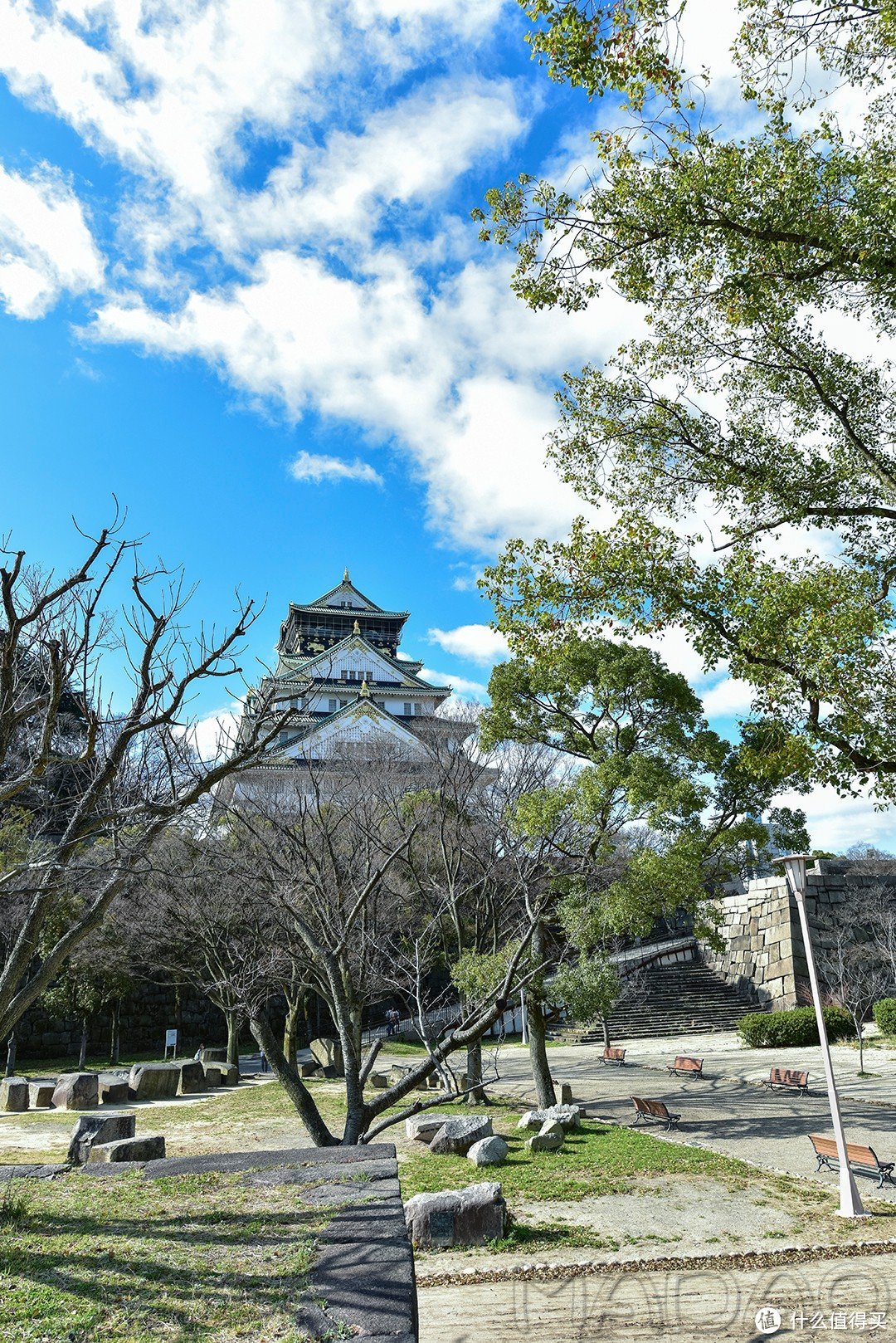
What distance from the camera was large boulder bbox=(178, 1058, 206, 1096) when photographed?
18.6 m

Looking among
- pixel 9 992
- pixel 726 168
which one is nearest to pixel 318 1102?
pixel 9 992

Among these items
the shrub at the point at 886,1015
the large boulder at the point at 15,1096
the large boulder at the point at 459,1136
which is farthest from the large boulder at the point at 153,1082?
the shrub at the point at 886,1015

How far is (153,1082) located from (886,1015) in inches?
707

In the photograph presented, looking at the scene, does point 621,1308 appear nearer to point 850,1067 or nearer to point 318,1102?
point 318,1102

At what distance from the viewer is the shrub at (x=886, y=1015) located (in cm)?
2134

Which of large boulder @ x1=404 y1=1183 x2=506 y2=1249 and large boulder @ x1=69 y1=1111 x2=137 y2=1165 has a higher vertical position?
large boulder @ x1=69 y1=1111 x2=137 y2=1165

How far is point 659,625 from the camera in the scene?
767 cm

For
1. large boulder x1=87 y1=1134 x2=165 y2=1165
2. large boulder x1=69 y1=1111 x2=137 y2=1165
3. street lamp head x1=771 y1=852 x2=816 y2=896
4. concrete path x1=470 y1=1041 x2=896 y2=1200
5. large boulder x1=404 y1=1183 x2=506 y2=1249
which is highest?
street lamp head x1=771 y1=852 x2=816 y2=896

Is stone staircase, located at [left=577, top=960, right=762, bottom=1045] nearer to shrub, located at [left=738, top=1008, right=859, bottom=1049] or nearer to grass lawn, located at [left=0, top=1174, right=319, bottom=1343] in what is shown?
shrub, located at [left=738, top=1008, right=859, bottom=1049]

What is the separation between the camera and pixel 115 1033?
23750 mm

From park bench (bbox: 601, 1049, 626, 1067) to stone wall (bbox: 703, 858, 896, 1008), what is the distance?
6.42 meters

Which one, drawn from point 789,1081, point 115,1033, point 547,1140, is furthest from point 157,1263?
point 115,1033

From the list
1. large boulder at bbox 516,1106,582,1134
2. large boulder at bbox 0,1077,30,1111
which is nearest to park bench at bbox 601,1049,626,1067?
large boulder at bbox 516,1106,582,1134

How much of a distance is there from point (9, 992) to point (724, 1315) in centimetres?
524
